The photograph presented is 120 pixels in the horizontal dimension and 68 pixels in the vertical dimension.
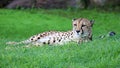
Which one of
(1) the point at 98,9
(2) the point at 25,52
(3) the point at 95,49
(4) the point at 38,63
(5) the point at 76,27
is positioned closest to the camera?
(4) the point at 38,63

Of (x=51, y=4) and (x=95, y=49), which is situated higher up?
(x=95, y=49)

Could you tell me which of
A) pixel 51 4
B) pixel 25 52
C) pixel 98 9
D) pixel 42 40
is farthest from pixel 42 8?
pixel 25 52

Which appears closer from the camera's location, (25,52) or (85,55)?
(85,55)

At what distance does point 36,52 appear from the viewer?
12.2m

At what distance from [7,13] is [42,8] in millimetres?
4470

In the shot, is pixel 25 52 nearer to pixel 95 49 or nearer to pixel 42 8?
pixel 95 49

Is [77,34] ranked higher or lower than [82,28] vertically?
lower

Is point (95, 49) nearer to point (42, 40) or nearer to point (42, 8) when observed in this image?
point (42, 40)

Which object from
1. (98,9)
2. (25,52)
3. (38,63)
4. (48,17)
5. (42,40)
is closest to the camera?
(38,63)

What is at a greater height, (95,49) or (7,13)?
(95,49)

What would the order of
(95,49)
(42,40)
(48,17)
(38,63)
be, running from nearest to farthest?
(38,63) < (95,49) < (42,40) < (48,17)

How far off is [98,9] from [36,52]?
18728 millimetres

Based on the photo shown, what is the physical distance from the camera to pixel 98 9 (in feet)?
100

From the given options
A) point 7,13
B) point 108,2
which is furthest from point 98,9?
point 7,13
